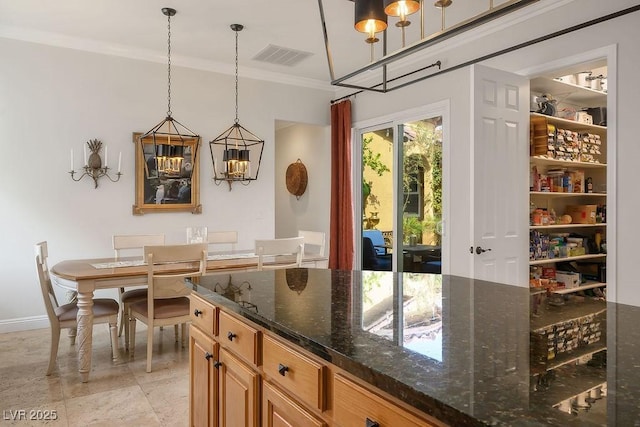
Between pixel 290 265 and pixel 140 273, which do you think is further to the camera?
pixel 290 265

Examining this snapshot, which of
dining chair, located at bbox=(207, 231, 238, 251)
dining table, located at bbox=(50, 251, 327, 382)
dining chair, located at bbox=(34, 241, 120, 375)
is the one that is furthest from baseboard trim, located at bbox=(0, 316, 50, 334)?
dining chair, located at bbox=(207, 231, 238, 251)

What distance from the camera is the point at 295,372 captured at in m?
1.22

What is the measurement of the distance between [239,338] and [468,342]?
0.80m

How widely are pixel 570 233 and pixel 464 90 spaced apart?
1.82 metres

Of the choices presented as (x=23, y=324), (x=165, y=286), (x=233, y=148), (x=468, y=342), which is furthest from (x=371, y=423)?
(x=233, y=148)

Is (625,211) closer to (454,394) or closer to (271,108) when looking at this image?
(454,394)

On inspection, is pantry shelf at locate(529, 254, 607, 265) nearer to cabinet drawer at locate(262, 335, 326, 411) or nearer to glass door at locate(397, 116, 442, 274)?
glass door at locate(397, 116, 442, 274)

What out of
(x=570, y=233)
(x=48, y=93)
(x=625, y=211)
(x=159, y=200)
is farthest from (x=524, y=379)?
(x=48, y=93)

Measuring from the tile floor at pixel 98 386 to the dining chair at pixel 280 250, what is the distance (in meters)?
0.97

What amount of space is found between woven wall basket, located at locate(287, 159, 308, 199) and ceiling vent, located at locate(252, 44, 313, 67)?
188 cm

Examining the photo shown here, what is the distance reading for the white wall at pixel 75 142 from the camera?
4.12m

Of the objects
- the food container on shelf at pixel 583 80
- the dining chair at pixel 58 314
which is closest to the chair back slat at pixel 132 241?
the dining chair at pixel 58 314

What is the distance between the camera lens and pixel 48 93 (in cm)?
426

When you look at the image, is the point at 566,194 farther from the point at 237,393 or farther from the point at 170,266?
the point at 237,393
